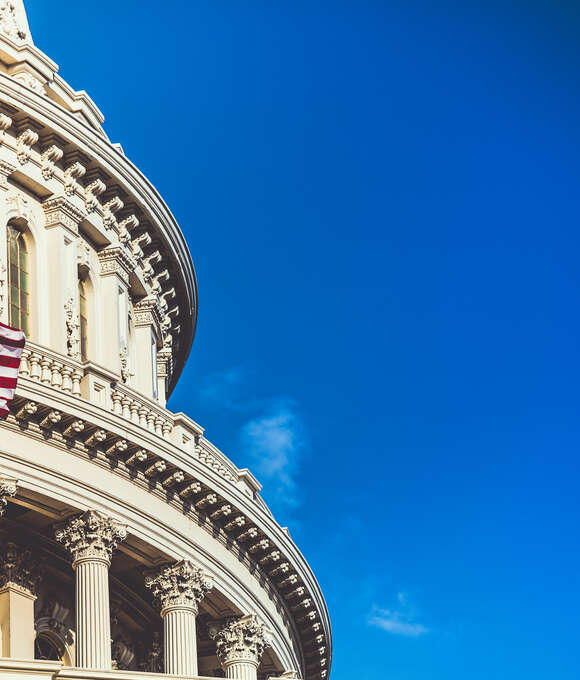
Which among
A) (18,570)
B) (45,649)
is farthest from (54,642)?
(18,570)

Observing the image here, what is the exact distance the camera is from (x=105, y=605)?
1355 inches

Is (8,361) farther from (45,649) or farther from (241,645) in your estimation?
(241,645)

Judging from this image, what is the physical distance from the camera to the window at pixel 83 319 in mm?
44906

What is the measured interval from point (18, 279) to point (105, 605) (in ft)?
40.4

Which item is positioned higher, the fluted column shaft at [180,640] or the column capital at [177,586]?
the column capital at [177,586]

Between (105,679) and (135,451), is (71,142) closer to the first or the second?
(135,451)

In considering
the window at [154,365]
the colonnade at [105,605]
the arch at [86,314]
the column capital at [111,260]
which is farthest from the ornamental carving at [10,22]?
the colonnade at [105,605]

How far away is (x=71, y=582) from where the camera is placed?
3831cm

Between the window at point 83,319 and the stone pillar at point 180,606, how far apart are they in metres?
9.03

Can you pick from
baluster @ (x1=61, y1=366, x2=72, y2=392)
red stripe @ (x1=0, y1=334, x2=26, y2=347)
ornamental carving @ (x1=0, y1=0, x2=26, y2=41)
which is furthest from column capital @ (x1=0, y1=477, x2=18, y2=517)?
ornamental carving @ (x1=0, y1=0, x2=26, y2=41)

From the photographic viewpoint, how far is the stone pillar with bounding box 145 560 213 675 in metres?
36.6

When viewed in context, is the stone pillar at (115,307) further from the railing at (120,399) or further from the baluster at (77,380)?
the baluster at (77,380)

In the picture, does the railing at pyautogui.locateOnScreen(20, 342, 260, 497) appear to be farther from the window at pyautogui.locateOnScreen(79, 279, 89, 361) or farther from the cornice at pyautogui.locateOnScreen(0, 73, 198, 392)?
the cornice at pyautogui.locateOnScreen(0, 73, 198, 392)

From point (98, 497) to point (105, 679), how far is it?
7.76 metres
